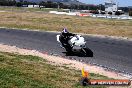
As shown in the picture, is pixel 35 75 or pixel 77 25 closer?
pixel 35 75

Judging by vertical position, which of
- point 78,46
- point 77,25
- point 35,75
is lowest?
point 77,25

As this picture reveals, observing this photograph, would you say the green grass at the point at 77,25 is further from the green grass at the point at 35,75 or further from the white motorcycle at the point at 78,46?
the green grass at the point at 35,75

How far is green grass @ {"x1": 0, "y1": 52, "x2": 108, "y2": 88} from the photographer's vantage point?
11602 mm

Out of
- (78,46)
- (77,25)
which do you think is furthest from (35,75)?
(77,25)

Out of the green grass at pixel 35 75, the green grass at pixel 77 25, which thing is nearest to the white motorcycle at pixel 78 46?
the green grass at pixel 35 75

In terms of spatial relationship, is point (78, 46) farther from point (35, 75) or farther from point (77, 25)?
point (77, 25)

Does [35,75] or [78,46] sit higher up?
[78,46]

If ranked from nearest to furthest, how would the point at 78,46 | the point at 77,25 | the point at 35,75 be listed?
the point at 35,75 < the point at 78,46 < the point at 77,25

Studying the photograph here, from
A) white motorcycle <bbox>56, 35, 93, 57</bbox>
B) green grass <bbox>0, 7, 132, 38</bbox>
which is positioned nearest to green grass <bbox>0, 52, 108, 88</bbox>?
white motorcycle <bbox>56, 35, 93, 57</bbox>

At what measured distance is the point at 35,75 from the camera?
1319 cm

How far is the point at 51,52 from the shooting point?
21688 mm

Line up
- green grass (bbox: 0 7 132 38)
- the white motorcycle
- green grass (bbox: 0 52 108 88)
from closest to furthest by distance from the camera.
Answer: green grass (bbox: 0 52 108 88) < the white motorcycle < green grass (bbox: 0 7 132 38)

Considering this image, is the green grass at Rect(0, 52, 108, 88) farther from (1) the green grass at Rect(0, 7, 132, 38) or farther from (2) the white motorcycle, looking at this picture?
(1) the green grass at Rect(0, 7, 132, 38)

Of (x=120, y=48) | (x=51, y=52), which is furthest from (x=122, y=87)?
(x=120, y=48)
